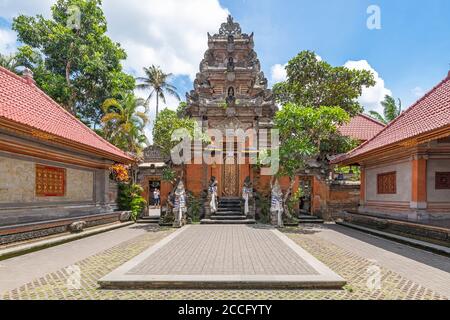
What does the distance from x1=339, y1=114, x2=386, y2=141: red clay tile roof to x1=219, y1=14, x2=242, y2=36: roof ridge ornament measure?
1252cm

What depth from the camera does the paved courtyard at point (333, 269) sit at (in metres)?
4.82

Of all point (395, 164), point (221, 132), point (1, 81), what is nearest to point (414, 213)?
point (395, 164)

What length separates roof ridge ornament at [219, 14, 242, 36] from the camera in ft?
75.9

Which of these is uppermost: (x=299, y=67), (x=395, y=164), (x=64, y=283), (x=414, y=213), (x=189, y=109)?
(x=299, y=67)

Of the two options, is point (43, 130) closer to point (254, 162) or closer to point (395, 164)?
point (254, 162)

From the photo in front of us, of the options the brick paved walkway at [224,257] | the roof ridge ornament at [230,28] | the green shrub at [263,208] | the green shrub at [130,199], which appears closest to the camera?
the brick paved walkway at [224,257]

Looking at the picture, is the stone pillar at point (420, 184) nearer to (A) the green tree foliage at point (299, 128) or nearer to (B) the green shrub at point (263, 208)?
(A) the green tree foliage at point (299, 128)

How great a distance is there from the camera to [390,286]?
520 cm

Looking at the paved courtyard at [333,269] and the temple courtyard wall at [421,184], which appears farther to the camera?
the temple courtyard wall at [421,184]

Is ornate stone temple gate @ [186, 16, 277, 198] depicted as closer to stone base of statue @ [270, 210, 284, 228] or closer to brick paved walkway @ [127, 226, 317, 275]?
stone base of statue @ [270, 210, 284, 228]

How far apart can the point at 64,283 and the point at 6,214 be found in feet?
14.7

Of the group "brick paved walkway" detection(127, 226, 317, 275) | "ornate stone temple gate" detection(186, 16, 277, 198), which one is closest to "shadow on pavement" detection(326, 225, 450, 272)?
"brick paved walkway" detection(127, 226, 317, 275)

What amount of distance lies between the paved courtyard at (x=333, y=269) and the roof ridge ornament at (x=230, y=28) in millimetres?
19707

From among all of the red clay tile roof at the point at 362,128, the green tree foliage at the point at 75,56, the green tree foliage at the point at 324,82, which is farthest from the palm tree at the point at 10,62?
the red clay tile roof at the point at 362,128
